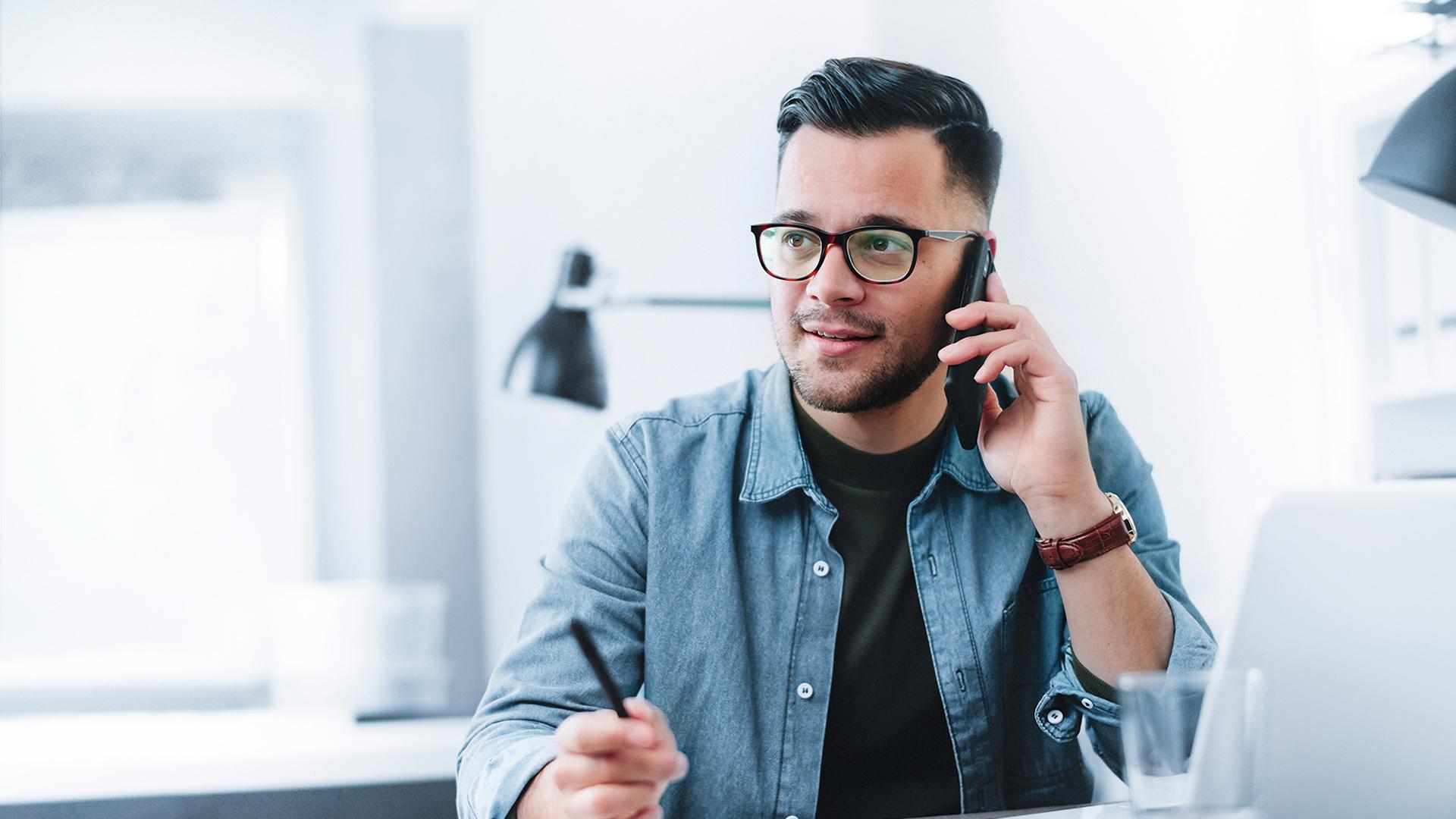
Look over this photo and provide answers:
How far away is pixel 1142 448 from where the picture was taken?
6.84 feet

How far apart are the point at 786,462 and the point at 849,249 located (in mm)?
259

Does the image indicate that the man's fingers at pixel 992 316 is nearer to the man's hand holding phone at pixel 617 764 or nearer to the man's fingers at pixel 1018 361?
the man's fingers at pixel 1018 361

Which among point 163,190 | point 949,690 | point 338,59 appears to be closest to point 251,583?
Answer: point 163,190

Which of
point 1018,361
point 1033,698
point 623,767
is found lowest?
point 1033,698

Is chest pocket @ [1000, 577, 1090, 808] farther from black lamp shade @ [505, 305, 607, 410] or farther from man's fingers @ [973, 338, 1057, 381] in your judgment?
black lamp shade @ [505, 305, 607, 410]

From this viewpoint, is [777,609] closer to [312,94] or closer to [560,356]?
[560,356]

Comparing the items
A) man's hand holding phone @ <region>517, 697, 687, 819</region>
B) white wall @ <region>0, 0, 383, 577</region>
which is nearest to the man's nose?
man's hand holding phone @ <region>517, 697, 687, 819</region>

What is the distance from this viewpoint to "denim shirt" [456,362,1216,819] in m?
1.22

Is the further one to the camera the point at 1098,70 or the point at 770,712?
the point at 1098,70

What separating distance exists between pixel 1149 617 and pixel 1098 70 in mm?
1321

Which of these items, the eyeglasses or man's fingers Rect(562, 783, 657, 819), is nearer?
man's fingers Rect(562, 783, 657, 819)

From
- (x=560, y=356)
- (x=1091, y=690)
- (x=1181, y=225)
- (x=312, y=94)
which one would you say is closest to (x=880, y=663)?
(x=1091, y=690)

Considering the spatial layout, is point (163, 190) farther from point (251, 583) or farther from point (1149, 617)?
point (1149, 617)

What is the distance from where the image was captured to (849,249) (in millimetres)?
1312
